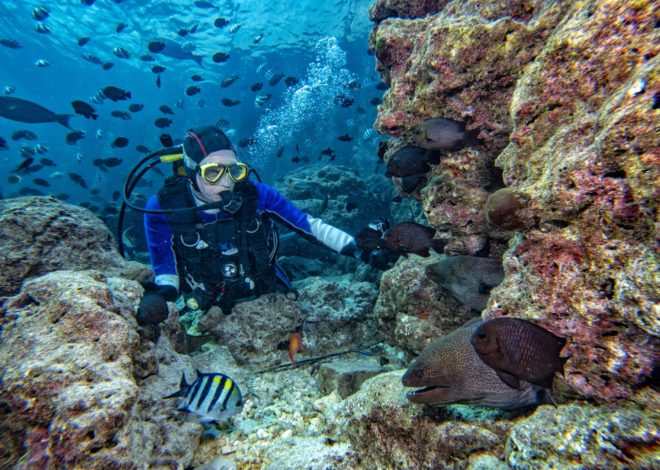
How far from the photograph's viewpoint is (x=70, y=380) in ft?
5.99

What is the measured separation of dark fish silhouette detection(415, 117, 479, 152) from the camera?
10.2 ft

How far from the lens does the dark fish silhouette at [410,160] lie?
3.43 m

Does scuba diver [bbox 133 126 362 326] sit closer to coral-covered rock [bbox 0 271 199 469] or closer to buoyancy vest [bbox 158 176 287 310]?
buoyancy vest [bbox 158 176 287 310]

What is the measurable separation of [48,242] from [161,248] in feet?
3.55

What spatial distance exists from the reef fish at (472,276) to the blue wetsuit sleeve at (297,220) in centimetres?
166

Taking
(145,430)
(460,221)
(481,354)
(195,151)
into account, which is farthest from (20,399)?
(460,221)

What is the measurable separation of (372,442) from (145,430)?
1653 mm

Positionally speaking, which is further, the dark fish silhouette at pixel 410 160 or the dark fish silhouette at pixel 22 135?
the dark fish silhouette at pixel 22 135

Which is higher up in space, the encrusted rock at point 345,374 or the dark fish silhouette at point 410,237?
the dark fish silhouette at point 410,237

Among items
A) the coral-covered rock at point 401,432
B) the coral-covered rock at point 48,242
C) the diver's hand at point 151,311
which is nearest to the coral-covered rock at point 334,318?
the coral-covered rock at point 401,432

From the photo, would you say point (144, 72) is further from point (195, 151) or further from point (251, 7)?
point (195, 151)

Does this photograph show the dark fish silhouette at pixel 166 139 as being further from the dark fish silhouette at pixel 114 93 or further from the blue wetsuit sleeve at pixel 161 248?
the dark fish silhouette at pixel 114 93

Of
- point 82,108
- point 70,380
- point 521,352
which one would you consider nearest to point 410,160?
point 521,352

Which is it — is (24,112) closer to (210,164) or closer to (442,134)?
(210,164)
